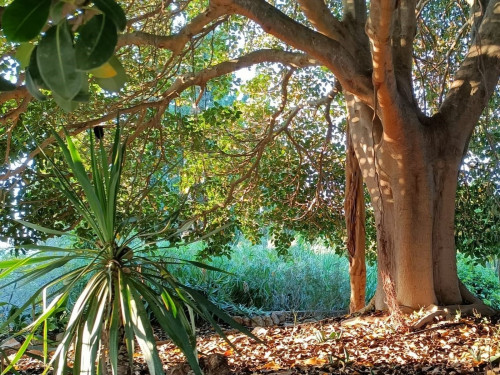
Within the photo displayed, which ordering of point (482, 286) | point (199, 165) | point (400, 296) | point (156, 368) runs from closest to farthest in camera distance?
point (156, 368), point (400, 296), point (199, 165), point (482, 286)

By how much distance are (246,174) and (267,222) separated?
110 cm

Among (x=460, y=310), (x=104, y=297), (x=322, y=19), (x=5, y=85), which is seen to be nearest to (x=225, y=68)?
(x=322, y=19)

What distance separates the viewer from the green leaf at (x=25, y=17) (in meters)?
0.73

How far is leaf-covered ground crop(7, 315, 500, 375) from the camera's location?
305 cm

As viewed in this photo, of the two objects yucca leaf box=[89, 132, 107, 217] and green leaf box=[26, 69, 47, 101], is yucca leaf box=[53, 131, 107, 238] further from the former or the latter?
green leaf box=[26, 69, 47, 101]

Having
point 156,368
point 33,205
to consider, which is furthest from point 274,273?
point 156,368

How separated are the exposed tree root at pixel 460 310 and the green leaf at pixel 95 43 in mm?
3375

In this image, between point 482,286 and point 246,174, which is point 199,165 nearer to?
point 246,174

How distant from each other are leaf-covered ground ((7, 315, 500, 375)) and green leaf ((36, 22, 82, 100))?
7.49ft

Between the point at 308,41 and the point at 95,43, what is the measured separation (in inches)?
118

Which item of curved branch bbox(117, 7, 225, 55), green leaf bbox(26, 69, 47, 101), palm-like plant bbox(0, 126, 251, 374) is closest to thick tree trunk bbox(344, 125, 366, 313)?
curved branch bbox(117, 7, 225, 55)

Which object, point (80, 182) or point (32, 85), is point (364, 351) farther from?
point (32, 85)

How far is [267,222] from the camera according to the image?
6383 mm

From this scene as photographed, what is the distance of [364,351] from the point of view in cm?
341
